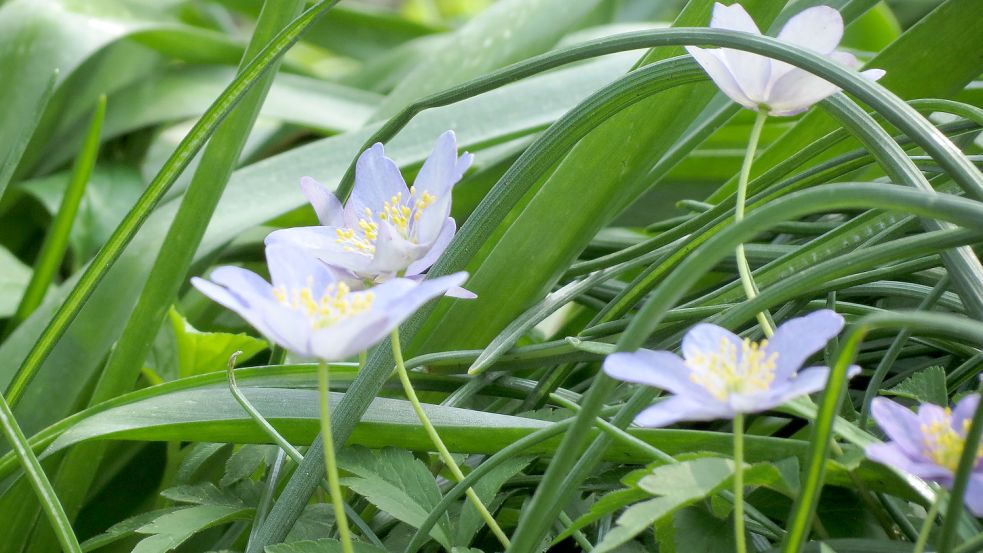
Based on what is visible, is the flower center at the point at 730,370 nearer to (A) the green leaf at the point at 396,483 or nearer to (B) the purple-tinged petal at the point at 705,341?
(B) the purple-tinged petal at the point at 705,341

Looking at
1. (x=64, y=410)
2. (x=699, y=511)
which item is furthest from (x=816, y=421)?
(x=64, y=410)

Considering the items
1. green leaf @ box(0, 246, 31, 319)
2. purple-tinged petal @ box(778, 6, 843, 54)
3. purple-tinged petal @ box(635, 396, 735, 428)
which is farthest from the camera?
green leaf @ box(0, 246, 31, 319)

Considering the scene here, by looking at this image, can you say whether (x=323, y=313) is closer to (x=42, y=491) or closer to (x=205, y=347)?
(x=42, y=491)

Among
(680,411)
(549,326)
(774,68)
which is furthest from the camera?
(549,326)

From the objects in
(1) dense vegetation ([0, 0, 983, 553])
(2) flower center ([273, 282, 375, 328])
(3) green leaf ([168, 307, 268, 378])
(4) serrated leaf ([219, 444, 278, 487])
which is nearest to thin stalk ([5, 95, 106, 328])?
(1) dense vegetation ([0, 0, 983, 553])

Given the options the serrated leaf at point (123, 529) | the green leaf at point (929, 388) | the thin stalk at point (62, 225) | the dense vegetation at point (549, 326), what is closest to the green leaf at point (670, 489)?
the dense vegetation at point (549, 326)

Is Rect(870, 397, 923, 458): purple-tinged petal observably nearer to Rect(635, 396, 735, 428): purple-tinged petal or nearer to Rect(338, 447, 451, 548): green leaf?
Rect(635, 396, 735, 428): purple-tinged petal

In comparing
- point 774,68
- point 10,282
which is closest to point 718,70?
point 774,68
